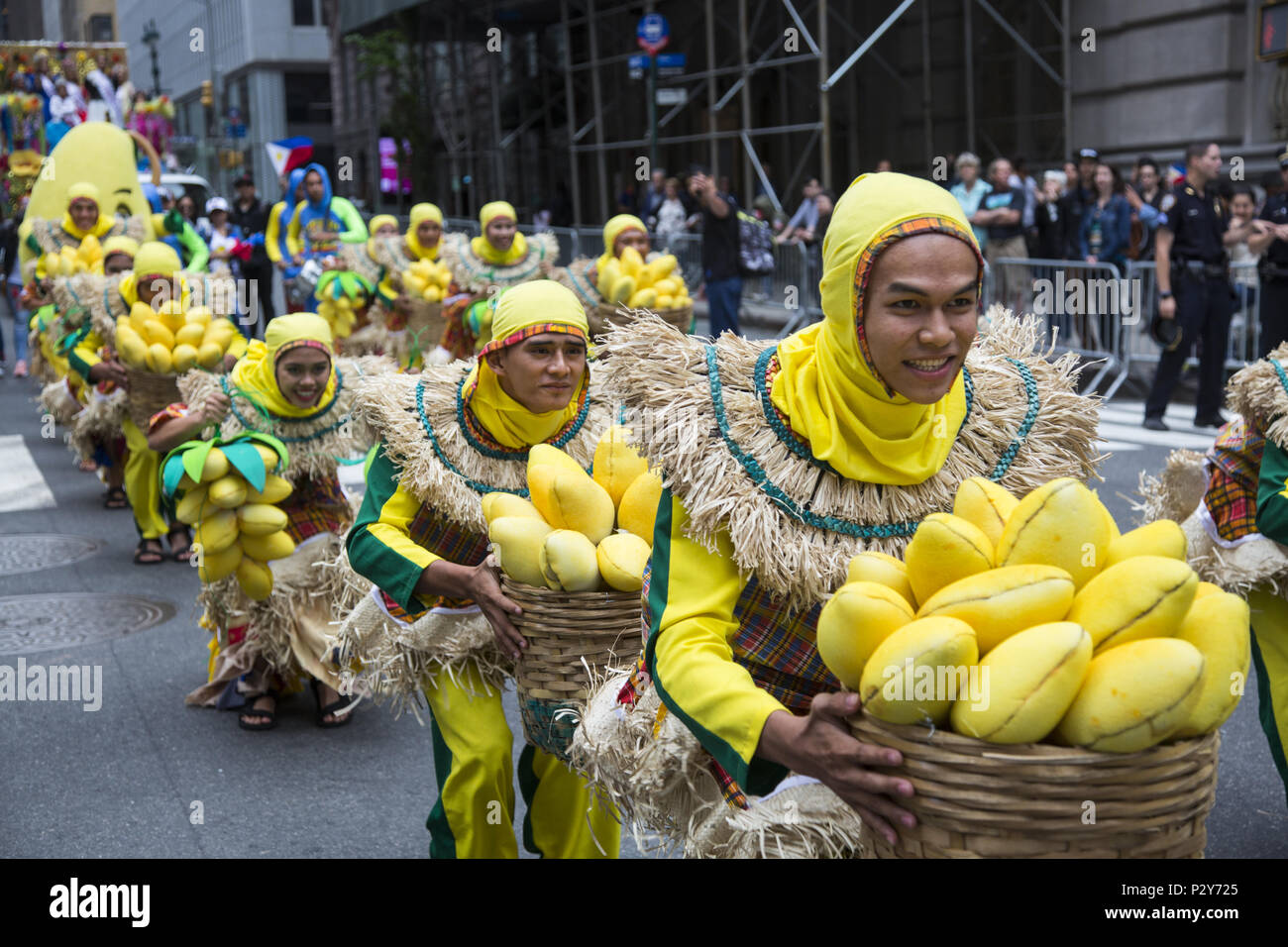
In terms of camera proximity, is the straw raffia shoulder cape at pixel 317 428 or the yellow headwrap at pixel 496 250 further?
the yellow headwrap at pixel 496 250

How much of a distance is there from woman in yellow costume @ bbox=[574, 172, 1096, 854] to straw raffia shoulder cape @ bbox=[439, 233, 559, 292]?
9186 millimetres

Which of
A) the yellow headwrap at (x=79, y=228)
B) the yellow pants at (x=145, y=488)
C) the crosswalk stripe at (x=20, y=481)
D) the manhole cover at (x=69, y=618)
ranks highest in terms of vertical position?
the yellow headwrap at (x=79, y=228)

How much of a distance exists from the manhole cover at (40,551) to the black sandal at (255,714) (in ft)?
10.6

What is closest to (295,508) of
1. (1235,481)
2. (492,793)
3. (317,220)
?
(492,793)

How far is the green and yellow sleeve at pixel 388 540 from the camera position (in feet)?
12.4

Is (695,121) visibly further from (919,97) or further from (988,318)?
(988,318)

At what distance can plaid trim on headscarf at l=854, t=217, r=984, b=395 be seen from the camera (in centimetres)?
231

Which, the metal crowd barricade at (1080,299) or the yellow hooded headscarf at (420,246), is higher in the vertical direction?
the yellow hooded headscarf at (420,246)

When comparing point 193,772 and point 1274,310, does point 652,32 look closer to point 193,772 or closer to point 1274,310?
point 1274,310

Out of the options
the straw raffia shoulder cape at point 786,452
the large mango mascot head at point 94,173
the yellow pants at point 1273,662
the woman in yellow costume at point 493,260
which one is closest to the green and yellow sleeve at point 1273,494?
the yellow pants at point 1273,662

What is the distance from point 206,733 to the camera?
6.04 metres

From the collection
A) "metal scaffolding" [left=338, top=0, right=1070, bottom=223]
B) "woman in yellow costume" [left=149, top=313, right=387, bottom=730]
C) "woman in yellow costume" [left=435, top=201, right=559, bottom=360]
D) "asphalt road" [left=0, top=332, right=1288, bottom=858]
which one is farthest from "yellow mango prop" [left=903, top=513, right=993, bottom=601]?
"metal scaffolding" [left=338, top=0, right=1070, bottom=223]

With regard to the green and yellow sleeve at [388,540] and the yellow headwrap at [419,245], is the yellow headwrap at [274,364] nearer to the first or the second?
the green and yellow sleeve at [388,540]

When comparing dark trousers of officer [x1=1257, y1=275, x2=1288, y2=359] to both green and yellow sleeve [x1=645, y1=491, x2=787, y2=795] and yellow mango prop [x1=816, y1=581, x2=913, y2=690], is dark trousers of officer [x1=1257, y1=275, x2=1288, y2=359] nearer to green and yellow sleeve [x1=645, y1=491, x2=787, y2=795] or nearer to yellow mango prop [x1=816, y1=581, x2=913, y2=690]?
green and yellow sleeve [x1=645, y1=491, x2=787, y2=795]
